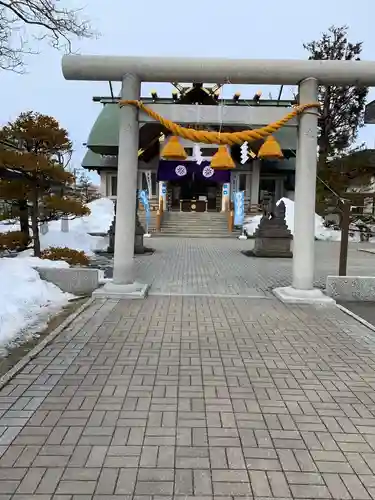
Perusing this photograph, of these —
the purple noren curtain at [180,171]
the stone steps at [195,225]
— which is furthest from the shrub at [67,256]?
the purple noren curtain at [180,171]

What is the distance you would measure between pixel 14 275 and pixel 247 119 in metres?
5.19

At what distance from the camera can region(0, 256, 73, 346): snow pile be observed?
18.9 feet

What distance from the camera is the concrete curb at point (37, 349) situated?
415 cm

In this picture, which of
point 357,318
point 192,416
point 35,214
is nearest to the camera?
point 192,416

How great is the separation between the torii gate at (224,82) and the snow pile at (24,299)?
0.97 meters

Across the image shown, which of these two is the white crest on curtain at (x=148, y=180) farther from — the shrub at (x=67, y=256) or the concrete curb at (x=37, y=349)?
the concrete curb at (x=37, y=349)

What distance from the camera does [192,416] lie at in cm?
346

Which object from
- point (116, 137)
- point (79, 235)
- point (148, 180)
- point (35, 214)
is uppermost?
point (116, 137)

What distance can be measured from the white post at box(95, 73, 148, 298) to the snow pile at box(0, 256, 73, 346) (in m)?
0.94

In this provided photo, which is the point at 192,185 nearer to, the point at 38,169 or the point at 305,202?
the point at 38,169

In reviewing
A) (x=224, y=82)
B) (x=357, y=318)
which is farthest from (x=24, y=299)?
(x=357, y=318)

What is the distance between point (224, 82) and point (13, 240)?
23.9ft

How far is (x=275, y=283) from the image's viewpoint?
Answer: 9.88 metres

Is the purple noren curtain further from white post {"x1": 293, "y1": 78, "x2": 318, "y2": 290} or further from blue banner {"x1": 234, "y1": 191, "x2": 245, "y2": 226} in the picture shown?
white post {"x1": 293, "y1": 78, "x2": 318, "y2": 290}
